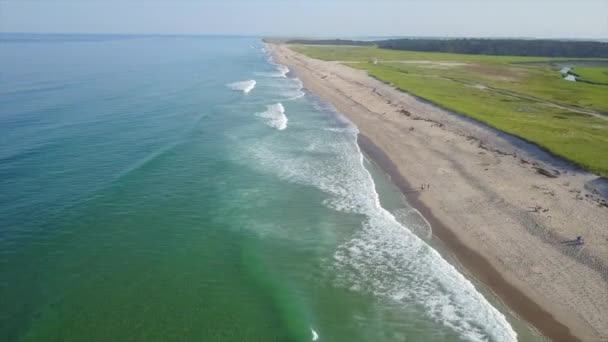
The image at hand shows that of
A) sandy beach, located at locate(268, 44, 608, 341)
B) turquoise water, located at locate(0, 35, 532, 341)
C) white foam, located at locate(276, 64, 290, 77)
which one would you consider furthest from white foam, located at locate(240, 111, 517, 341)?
white foam, located at locate(276, 64, 290, 77)

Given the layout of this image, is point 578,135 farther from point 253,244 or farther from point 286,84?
point 286,84

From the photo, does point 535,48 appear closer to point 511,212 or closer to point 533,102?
point 533,102

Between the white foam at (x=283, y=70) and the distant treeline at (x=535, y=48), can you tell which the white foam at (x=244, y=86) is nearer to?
the white foam at (x=283, y=70)

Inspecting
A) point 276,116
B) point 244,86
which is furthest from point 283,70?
point 276,116

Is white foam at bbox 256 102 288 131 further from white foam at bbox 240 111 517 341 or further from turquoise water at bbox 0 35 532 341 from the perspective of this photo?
white foam at bbox 240 111 517 341

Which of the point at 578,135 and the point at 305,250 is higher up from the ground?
the point at 578,135

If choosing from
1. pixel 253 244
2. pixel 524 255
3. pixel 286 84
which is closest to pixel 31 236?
pixel 253 244
